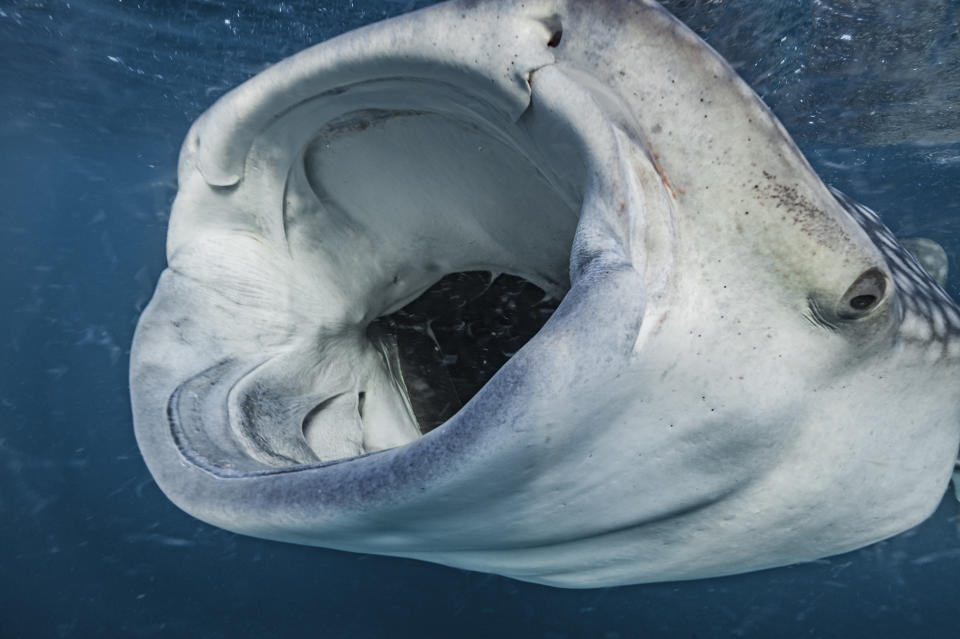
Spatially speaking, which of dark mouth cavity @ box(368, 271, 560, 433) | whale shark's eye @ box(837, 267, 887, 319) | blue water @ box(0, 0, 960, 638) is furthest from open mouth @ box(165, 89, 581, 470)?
blue water @ box(0, 0, 960, 638)

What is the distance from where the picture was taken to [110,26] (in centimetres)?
900

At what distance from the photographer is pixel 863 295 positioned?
952 mm

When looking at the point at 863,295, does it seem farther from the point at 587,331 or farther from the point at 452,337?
the point at 452,337

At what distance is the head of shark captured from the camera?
82 centimetres

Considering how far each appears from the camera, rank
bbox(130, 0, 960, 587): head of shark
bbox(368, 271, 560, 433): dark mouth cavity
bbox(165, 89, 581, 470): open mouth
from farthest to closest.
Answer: bbox(368, 271, 560, 433): dark mouth cavity, bbox(165, 89, 581, 470): open mouth, bbox(130, 0, 960, 587): head of shark

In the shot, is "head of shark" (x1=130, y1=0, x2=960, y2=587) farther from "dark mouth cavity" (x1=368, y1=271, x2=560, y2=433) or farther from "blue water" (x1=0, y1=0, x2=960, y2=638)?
"blue water" (x1=0, y1=0, x2=960, y2=638)

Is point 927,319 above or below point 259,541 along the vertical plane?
below

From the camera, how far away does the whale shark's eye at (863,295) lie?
0.94 m

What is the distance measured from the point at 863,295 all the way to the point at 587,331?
20.5 inches

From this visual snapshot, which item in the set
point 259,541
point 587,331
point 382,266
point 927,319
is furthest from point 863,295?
point 259,541

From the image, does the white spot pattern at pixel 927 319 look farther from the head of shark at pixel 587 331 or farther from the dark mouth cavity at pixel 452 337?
the dark mouth cavity at pixel 452 337

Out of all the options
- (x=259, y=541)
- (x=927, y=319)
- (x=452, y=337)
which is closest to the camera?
(x=927, y=319)

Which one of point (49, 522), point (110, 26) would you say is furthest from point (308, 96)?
point (49, 522)

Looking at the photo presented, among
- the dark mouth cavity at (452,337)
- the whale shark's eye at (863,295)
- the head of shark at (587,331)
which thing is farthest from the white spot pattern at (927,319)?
the dark mouth cavity at (452,337)
